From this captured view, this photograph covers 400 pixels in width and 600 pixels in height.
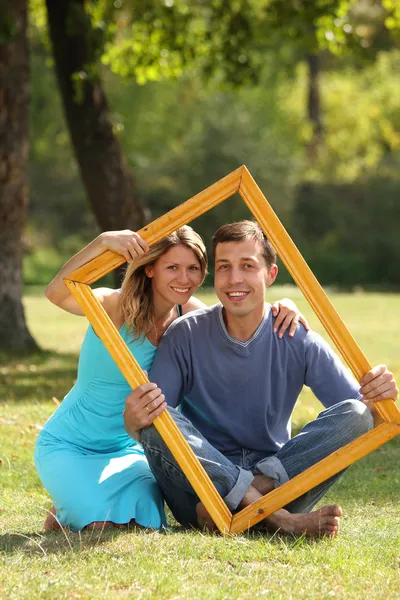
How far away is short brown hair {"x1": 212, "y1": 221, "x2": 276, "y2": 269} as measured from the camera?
4.75 metres

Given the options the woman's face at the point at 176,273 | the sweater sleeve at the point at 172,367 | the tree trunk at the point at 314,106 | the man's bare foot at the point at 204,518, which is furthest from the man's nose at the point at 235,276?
the tree trunk at the point at 314,106

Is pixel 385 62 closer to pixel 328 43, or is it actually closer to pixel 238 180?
pixel 328 43

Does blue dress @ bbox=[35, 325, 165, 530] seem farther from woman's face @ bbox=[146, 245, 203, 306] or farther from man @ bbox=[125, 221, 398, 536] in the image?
woman's face @ bbox=[146, 245, 203, 306]

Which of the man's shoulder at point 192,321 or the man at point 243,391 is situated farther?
the man's shoulder at point 192,321

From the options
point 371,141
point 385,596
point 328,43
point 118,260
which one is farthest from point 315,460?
point 371,141

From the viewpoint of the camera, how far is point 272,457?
4.71 metres

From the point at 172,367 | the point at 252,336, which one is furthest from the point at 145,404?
the point at 252,336

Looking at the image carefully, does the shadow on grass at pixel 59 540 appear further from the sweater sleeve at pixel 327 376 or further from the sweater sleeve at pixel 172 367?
the sweater sleeve at pixel 327 376

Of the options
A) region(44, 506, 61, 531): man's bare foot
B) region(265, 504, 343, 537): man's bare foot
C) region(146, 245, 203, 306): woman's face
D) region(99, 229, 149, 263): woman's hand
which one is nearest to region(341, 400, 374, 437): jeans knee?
region(265, 504, 343, 537): man's bare foot

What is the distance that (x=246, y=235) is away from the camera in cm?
475

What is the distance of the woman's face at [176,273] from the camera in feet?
15.9

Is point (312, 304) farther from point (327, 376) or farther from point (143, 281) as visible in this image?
point (143, 281)

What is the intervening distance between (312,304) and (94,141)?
27.9ft

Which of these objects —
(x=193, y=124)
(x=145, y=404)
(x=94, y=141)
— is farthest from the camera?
(x=193, y=124)
